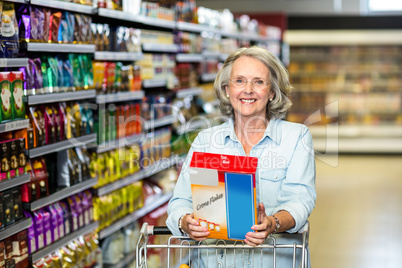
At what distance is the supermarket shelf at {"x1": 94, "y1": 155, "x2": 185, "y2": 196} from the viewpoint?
4371 millimetres

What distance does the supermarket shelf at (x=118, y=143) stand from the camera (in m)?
4.30

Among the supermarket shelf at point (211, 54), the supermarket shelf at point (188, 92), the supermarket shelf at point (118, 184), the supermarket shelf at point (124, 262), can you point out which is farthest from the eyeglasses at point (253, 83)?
the supermarket shelf at point (211, 54)

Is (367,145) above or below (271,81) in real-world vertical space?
below

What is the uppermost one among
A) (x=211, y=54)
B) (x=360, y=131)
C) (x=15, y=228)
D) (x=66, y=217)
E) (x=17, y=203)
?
(x=211, y=54)

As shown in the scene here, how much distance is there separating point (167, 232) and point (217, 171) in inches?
19.7

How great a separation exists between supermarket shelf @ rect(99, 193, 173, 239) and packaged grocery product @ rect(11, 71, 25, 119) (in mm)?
1507

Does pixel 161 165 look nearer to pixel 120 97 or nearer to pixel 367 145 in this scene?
pixel 120 97

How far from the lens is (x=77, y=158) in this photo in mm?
3971

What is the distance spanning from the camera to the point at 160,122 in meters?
5.43

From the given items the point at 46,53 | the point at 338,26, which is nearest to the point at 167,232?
the point at 46,53

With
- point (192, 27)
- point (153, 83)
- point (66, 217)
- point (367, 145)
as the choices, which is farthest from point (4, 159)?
point (367, 145)

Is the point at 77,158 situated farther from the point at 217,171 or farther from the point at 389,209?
the point at 389,209

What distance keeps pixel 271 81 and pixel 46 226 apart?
1.78 m

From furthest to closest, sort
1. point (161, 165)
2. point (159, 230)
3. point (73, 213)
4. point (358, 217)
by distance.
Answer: point (358, 217), point (161, 165), point (73, 213), point (159, 230)
